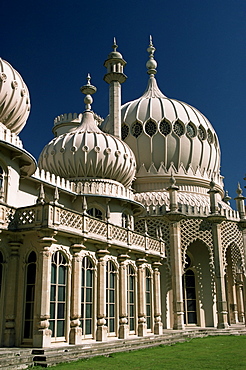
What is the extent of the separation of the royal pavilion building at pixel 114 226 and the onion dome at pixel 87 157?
0.05 metres

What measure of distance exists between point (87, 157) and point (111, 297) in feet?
22.5

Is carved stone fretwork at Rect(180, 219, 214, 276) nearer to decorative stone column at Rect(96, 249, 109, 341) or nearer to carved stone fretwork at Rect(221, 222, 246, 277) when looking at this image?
carved stone fretwork at Rect(221, 222, 246, 277)

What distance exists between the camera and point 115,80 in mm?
25812

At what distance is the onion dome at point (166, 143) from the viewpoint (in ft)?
94.1

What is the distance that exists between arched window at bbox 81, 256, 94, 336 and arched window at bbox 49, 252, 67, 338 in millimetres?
1193

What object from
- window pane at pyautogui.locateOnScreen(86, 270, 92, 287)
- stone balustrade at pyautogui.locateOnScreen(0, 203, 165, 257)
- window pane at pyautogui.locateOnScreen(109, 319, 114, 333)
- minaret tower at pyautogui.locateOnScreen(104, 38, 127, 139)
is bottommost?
window pane at pyautogui.locateOnScreen(109, 319, 114, 333)

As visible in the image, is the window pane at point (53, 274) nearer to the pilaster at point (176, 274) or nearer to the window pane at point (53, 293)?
the window pane at point (53, 293)

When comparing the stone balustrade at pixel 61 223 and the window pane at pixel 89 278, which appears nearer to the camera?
the stone balustrade at pixel 61 223

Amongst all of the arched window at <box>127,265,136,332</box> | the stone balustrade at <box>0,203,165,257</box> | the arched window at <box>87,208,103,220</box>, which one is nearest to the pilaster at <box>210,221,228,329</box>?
the arched window at <box>127,265,136,332</box>

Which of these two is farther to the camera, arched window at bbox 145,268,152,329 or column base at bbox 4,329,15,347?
arched window at bbox 145,268,152,329

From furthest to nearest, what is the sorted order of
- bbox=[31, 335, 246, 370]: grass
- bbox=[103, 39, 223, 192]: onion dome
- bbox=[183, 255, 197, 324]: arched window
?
bbox=[103, 39, 223, 192]: onion dome → bbox=[183, 255, 197, 324]: arched window → bbox=[31, 335, 246, 370]: grass

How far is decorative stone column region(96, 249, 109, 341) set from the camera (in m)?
15.2

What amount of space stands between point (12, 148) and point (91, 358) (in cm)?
669

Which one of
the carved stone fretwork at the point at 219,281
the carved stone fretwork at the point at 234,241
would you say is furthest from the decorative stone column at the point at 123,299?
the carved stone fretwork at the point at 234,241
